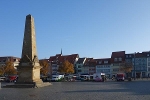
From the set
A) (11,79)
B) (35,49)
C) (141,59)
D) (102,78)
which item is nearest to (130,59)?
(141,59)

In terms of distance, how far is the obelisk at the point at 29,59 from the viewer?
29142 millimetres

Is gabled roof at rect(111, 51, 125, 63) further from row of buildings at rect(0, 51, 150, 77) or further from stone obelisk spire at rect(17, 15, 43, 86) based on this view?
stone obelisk spire at rect(17, 15, 43, 86)

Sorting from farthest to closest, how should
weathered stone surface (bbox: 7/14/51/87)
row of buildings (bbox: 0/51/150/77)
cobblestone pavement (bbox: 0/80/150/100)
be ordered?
row of buildings (bbox: 0/51/150/77)
weathered stone surface (bbox: 7/14/51/87)
cobblestone pavement (bbox: 0/80/150/100)

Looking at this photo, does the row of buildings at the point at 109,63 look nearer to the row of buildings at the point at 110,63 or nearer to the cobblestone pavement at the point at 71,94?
the row of buildings at the point at 110,63

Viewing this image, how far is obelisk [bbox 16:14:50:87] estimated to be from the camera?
29142 millimetres

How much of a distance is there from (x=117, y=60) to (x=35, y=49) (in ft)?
279

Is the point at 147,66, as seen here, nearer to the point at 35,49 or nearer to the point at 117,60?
the point at 117,60

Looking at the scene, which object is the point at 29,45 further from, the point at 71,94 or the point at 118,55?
the point at 118,55

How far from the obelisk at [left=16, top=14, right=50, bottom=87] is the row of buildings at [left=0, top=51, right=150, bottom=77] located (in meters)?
81.5

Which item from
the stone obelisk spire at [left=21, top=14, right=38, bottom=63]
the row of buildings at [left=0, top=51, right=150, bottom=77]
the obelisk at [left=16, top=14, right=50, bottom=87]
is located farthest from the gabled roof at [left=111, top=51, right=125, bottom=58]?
the stone obelisk spire at [left=21, top=14, right=38, bottom=63]

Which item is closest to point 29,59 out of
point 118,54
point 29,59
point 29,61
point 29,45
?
point 29,59

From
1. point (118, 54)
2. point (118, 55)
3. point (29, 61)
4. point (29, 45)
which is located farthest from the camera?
point (118, 54)

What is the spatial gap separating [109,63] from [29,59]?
87.9 meters

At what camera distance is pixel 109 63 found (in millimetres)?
114875
